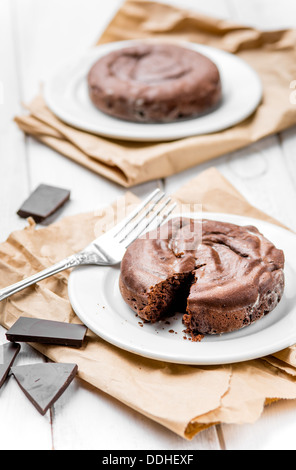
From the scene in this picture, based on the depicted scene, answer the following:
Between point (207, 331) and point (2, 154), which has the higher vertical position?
point (207, 331)

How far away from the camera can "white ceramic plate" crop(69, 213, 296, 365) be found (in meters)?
1.92

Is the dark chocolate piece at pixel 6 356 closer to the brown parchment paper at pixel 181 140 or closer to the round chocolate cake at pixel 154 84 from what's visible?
the brown parchment paper at pixel 181 140

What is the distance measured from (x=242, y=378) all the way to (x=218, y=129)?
5.67ft

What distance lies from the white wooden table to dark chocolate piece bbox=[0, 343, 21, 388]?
0.04 m

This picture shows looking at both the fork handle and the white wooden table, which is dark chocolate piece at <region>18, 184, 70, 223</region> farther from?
the fork handle

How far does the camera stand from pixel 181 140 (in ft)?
10.7

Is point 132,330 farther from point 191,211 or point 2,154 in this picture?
point 2,154

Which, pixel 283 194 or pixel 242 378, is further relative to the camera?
pixel 283 194

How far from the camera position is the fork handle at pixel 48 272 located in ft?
7.26

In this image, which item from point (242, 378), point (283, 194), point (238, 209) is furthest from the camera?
point (283, 194)

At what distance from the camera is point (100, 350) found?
206cm

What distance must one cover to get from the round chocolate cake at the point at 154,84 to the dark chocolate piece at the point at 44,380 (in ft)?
5.91
